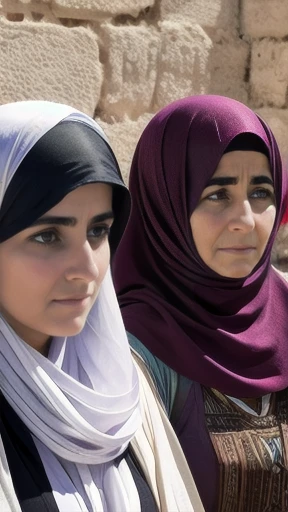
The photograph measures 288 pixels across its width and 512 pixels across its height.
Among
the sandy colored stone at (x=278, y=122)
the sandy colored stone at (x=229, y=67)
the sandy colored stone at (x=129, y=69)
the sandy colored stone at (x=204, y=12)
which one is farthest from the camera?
the sandy colored stone at (x=278, y=122)

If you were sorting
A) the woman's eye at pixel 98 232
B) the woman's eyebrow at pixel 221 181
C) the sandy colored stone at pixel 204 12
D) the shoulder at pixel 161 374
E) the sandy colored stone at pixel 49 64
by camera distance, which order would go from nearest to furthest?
the woman's eye at pixel 98 232 < the shoulder at pixel 161 374 < the woman's eyebrow at pixel 221 181 < the sandy colored stone at pixel 49 64 < the sandy colored stone at pixel 204 12

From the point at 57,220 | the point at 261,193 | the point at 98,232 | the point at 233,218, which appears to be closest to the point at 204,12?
the point at 261,193

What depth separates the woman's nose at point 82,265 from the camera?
5.93 ft

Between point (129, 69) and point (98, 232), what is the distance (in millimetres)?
1776

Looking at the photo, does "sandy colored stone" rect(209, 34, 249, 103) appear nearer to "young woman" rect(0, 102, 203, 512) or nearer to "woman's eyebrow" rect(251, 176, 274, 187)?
"woman's eyebrow" rect(251, 176, 274, 187)

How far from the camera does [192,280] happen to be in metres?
2.49

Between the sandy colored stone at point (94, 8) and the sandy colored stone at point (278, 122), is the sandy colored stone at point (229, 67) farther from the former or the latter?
the sandy colored stone at point (94, 8)

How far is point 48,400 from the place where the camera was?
183cm

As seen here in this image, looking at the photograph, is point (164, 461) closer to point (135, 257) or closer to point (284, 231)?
point (135, 257)

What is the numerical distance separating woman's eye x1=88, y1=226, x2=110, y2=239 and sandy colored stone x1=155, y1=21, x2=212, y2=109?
6.01ft

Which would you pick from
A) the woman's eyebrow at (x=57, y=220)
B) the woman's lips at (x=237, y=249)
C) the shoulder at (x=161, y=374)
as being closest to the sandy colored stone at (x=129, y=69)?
the woman's lips at (x=237, y=249)

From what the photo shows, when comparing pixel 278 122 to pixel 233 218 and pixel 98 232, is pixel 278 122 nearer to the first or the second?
pixel 233 218

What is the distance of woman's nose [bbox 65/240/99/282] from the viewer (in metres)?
1.81

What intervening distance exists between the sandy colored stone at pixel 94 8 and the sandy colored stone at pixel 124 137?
1.23 feet
